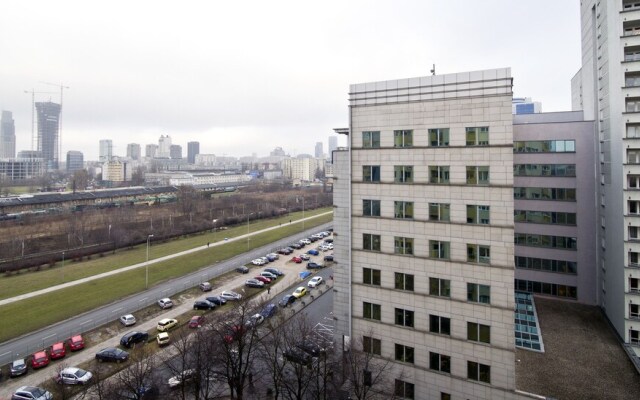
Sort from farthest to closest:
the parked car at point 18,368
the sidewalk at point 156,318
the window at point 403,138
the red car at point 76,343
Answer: the red car at point 76,343, the parked car at point 18,368, the sidewalk at point 156,318, the window at point 403,138

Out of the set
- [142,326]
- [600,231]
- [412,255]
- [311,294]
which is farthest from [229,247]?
[600,231]

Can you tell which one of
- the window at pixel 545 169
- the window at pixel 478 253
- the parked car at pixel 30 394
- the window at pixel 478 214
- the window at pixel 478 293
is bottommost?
the parked car at pixel 30 394

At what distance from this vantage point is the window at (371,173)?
28.5 meters

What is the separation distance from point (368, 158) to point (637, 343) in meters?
28.3

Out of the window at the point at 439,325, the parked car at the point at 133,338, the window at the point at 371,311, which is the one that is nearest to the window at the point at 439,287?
the window at the point at 439,325

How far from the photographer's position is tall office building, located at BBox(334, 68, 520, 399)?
80.3ft

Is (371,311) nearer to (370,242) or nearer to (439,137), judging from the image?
(370,242)

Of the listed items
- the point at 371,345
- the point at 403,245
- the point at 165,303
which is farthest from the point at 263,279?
the point at 403,245

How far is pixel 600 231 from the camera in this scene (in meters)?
40.8

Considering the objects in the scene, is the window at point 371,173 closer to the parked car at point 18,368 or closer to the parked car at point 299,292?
the parked car at point 299,292

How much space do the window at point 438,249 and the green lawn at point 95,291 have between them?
35738 mm

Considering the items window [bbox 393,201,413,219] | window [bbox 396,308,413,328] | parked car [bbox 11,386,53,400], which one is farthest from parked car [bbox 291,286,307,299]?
parked car [bbox 11,386,53,400]

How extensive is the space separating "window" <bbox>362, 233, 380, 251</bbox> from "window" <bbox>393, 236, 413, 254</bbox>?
4.65 feet

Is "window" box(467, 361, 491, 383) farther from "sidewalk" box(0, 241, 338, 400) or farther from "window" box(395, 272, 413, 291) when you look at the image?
"sidewalk" box(0, 241, 338, 400)
